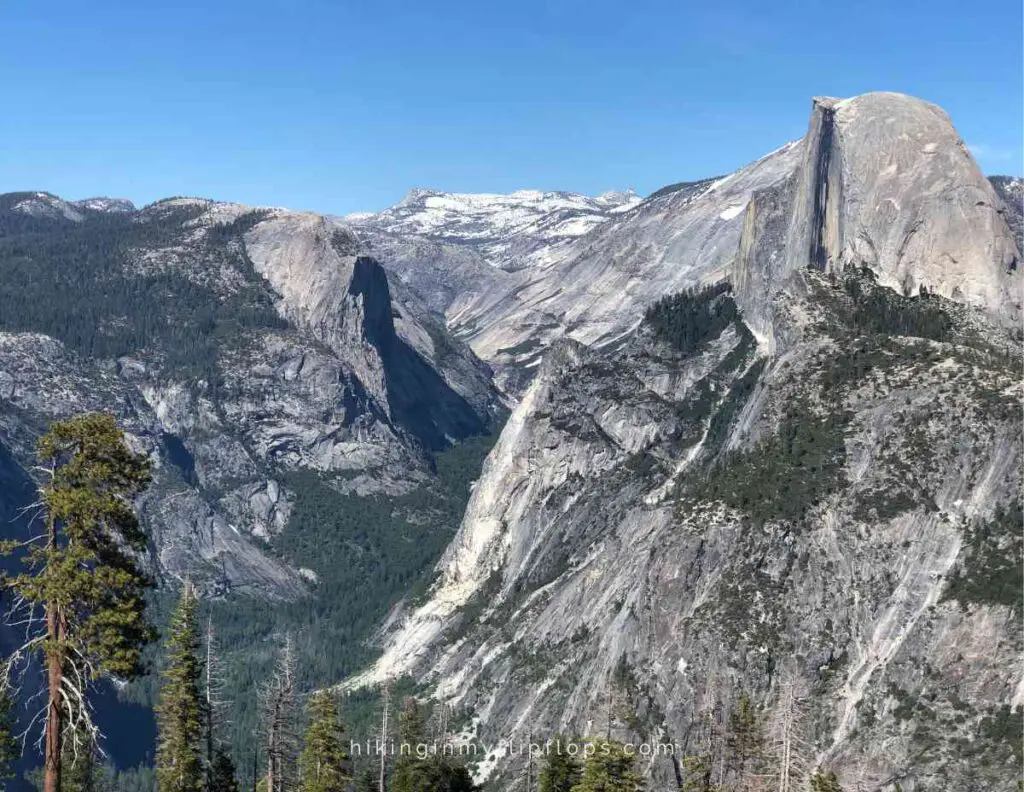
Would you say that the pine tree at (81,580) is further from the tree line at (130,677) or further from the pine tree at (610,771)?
the pine tree at (610,771)

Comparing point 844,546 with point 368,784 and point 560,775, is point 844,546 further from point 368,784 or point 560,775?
point 368,784

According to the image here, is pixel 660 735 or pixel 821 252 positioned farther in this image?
pixel 821 252

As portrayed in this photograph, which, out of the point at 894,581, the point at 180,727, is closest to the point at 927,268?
the point at 894,581

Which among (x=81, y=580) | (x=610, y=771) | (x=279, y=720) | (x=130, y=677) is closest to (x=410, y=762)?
(x=610, y=771)

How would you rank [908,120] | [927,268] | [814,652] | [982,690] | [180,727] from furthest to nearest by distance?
[908,120] < [927,268] < [814,652] < [982,690] < [180,727]

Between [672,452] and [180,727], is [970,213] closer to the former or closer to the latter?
[672,452]

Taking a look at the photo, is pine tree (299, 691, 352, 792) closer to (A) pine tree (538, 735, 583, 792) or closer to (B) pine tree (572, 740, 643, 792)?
(B) pine tree (572, 740, 643, 792)
